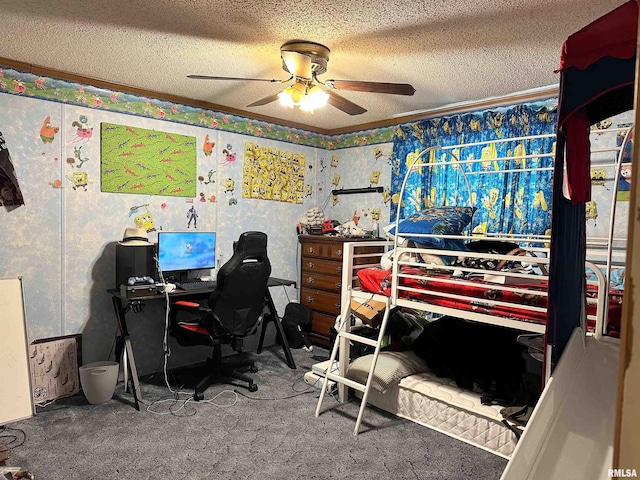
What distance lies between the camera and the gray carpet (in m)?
2.39

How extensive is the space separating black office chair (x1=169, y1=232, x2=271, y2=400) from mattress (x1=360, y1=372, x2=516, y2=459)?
1.11 m

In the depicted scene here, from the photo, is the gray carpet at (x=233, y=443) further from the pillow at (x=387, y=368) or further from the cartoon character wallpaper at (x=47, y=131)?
the cartoon character wallpaper at (x=47, y=131)

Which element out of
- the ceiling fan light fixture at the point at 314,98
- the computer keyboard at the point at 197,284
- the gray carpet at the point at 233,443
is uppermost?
the ceiling fan light fixture at the point at 314,98

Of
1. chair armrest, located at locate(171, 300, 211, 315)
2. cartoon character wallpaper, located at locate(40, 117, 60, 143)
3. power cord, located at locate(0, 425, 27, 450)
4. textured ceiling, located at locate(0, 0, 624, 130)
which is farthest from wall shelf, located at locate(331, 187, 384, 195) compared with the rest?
power cord, located at locate(0, 425, 27, 450)

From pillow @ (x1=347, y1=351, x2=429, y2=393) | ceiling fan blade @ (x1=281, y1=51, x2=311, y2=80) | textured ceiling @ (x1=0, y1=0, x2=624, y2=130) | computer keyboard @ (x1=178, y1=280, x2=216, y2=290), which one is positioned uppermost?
textured ceiling @ (x1=0, y1=0, x2=624, y2=130)

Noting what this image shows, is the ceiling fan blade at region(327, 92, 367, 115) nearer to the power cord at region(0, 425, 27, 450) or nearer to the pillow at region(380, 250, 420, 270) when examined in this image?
the pillow at region(380, 250, 420, 270)

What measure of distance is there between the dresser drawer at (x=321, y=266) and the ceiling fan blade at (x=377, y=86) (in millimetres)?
2133

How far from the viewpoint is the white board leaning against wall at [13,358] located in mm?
2135

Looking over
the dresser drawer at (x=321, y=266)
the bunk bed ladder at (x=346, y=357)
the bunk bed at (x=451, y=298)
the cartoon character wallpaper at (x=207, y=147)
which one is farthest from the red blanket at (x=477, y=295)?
the cartoon character wallpaper at (x=207, y=147)

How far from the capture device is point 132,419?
2955 millimetres

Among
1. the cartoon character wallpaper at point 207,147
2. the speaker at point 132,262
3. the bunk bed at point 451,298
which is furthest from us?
the cartoon character wallpaper at point 207,147

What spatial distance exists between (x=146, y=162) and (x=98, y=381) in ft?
6.01

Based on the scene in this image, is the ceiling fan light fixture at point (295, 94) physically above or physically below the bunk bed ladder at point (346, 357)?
above

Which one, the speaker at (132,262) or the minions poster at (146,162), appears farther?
the minions poster at (146,162)
